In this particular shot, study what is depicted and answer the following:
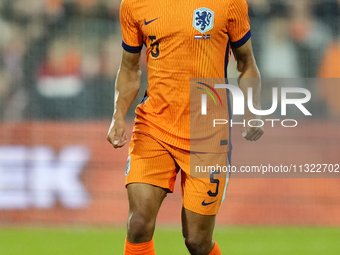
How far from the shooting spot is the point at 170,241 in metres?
5.09

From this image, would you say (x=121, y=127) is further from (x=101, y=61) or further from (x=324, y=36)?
(x=324, y=36)

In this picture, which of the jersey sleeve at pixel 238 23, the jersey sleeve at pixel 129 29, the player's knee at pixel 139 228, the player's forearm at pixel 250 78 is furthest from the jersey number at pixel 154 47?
the player's knee at pixel 139 228

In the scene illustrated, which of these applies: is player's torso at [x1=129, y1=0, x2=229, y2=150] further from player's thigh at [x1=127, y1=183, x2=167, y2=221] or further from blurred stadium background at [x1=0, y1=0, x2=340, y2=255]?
blurred stadium background at [x1=0, y1=0, x2=340, y2=255]

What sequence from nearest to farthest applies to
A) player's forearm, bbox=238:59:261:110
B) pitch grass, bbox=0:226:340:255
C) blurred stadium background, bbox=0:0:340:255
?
player's forearm, bbox=238:59:261:110 → pitch grass, bbox=0:226:340:255 → blurred stadium background, bbox=0:0:340:255

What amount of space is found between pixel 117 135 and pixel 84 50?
9.79ft

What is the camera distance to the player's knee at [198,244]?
10.2 ft

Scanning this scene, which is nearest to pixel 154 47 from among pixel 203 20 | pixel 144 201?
pixel 203 20

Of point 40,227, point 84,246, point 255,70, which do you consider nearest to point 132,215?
point 255,70

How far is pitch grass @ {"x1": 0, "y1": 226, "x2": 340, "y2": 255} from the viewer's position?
4.77 metres

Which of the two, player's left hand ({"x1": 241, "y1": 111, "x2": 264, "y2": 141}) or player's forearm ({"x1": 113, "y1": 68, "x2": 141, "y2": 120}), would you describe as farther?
player's forearm ({"x1": 113, "y1": 68, "x2": 141, "y2": 120})

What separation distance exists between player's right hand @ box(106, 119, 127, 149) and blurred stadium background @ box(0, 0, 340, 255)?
8.75ft

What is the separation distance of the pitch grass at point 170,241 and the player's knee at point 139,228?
1804 mm

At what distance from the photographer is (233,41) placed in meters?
3.15

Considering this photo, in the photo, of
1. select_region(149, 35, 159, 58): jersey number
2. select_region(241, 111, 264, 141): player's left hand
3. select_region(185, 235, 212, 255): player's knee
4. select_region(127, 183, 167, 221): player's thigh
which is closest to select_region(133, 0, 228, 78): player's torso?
select_region(149, 35, 159, 58): jersey number
